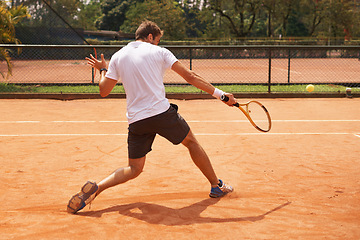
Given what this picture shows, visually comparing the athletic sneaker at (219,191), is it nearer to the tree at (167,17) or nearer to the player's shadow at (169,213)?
the player's shadow at (169,213)

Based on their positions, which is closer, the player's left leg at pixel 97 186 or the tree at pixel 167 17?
the player's left leg at pixel 97 186

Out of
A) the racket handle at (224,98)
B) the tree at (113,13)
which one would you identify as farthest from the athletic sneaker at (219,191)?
the tree at (113,13)

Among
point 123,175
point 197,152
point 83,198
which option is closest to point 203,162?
point 197,152

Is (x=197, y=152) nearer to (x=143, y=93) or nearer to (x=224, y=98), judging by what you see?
(x=224, y=98)

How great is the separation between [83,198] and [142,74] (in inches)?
54.1

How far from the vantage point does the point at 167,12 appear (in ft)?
147

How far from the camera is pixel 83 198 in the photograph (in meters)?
4.29

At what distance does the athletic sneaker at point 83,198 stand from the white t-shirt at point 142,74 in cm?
79

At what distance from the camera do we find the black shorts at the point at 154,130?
429cm

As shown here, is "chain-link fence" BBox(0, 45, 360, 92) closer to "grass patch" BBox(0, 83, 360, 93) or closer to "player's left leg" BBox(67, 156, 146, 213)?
"grass patch" BBox(0, 83, 360, 93)

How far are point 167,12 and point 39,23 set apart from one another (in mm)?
21512

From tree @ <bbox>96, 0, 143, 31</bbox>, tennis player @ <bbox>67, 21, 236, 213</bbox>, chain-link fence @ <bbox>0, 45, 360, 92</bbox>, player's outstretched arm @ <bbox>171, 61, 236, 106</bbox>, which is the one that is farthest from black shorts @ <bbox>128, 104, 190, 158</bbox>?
tree @ <bbox>96, 0, 143, 31</bbox>

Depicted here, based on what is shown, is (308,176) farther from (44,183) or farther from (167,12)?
(167,12)

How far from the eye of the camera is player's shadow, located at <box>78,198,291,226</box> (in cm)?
412
